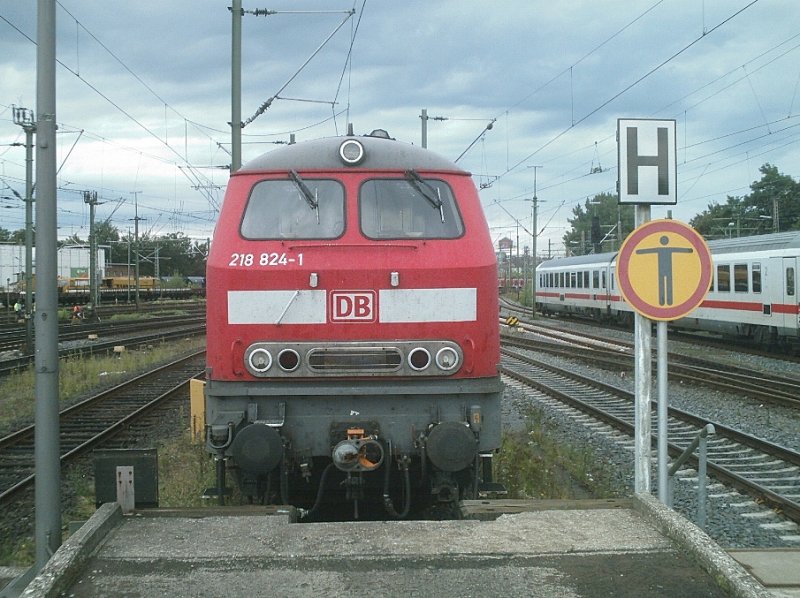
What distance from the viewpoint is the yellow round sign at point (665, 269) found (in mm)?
4977

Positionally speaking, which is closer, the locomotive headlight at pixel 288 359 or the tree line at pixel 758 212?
the locomotive headlight at pixel 288 359

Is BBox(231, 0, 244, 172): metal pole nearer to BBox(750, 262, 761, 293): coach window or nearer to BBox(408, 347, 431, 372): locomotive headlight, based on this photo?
BBox(408, 347, 431, 372): locomotive headlight

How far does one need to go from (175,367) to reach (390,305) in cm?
1419

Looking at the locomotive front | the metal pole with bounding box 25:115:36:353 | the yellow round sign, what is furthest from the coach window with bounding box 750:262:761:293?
the metal pole with bounding box 25:115:36:353

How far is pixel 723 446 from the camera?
9523 millimetres

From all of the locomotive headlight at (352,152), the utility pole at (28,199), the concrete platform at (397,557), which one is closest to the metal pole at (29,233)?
the utility pole at (28,199)

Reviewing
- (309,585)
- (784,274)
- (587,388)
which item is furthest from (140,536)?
(784,274)

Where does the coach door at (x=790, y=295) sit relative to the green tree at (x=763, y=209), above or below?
below

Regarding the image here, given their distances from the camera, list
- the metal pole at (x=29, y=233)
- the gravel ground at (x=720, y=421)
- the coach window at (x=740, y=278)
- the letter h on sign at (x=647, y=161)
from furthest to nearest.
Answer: the coach window at (x=740, y=278), the metal pole at (x=29, y=233), the gravel ground at (x=720, y=421), the letter h on sign at (x=647, y=161)

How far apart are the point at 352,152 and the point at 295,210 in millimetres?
609

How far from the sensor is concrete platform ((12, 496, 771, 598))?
12.2ft

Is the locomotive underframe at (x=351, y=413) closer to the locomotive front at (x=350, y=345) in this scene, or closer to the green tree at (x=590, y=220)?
the locomotive front at (x=350, y=345)

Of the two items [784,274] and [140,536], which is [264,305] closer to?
[140,536]

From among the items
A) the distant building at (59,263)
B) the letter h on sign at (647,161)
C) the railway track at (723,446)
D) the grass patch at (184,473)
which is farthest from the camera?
the distant building at (59,263)
